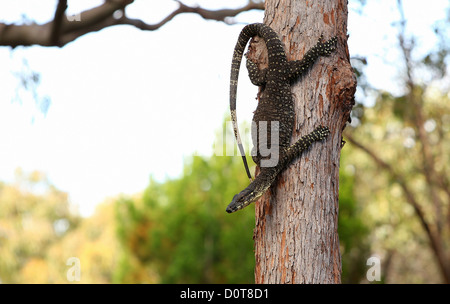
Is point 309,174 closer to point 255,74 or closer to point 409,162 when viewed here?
point 255,74

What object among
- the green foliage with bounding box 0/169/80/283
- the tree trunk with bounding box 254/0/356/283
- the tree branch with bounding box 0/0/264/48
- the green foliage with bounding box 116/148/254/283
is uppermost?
the tree branch with bounding box 0/0/264/48

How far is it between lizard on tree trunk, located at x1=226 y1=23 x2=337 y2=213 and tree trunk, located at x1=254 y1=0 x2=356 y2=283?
49mm

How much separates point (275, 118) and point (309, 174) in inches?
17.1

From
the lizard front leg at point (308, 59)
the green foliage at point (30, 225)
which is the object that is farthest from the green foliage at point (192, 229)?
the green foliage at point (30, 225)

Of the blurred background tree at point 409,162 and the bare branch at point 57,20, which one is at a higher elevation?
the bare branch at point 57,20

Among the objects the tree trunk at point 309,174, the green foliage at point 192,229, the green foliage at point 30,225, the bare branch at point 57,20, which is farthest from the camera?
the green foliage at point 30,225

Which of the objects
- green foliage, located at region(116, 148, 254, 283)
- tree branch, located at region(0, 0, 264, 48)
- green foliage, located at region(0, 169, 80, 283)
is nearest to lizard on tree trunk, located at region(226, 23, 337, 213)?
tree branch, located at region(0, 0, 264, 48)

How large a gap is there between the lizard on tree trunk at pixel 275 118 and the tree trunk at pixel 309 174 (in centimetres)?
5

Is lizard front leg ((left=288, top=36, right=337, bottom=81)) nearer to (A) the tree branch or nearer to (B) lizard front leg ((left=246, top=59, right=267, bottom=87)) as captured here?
(B) lizard front leg ((left=246, top=59, right=267, bottom=87))

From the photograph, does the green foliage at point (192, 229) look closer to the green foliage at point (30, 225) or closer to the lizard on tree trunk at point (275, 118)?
the lizard on tree trunk at point (275, 118)

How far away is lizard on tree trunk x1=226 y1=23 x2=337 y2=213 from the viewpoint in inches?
109

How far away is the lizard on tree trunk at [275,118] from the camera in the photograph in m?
2.76
